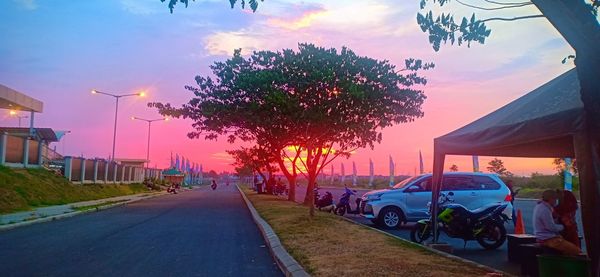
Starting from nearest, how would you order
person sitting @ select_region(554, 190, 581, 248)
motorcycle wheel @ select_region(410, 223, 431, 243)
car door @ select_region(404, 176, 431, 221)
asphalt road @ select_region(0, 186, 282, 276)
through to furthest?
person sitting @ select_region(554, 190, 581, 248) → asphalt road @ select_region(0, 186, 282, 276) → motorcycle wheel @ select_region(410, 223, 431, 243) → car door @ select_region(404, 176, 431, 221)

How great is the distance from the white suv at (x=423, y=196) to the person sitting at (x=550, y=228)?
332 inches

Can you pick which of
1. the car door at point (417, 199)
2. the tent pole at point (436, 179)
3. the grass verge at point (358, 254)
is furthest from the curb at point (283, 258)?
the car door at point (417, 199)

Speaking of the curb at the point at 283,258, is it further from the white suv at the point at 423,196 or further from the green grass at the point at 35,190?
the green grass at the point at 35,190

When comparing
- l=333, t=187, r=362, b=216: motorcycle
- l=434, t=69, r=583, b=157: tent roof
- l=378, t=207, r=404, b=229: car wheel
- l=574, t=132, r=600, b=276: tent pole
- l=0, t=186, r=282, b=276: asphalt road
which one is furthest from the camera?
l=333, t=187, r=362, b=216: motorcycle

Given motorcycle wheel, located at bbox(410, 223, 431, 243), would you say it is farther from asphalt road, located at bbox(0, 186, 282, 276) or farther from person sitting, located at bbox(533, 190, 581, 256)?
person sitting, located at bbox(533, 190, 581, 256)

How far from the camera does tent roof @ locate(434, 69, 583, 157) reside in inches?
267

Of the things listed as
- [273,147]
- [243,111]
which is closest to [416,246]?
[243,111]

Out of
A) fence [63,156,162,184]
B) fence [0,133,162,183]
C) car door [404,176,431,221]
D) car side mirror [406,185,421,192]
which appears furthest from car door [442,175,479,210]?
fence [63,156,162,184]

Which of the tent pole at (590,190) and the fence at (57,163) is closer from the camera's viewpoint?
the tent pole at (590,190)

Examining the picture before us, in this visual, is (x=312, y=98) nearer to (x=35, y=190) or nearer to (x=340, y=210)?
(x=340, y=210)

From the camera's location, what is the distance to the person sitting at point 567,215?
8.20m

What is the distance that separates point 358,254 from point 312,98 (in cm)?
1177

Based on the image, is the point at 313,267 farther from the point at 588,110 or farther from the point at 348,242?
the point at 588,110

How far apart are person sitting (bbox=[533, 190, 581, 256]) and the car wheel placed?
907 cm
